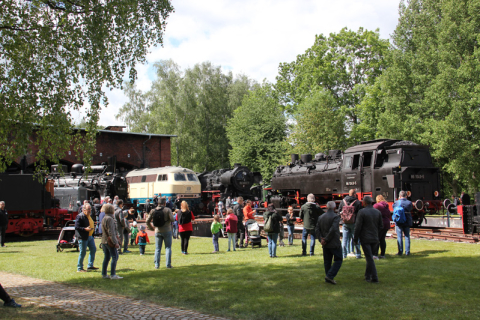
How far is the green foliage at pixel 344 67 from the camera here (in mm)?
42625

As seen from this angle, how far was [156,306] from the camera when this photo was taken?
711 centimetres

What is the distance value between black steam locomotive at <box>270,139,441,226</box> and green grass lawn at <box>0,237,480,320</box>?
433cm

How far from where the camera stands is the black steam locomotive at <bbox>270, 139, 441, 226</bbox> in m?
17.3

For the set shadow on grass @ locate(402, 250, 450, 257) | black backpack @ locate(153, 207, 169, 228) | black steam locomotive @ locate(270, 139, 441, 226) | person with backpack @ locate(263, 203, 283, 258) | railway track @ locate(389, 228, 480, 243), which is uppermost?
black steam locomotive @ locate(270, 139, 441, 226)

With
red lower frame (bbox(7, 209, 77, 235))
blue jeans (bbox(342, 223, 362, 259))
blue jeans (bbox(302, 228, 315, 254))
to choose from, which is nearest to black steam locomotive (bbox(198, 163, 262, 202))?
red lower frame (bbox(7, 209, 77, 235))

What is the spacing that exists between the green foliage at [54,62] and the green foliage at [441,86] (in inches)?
897

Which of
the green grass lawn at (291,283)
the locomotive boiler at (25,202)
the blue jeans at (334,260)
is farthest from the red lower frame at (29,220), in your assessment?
the blue jeans at (334,260)

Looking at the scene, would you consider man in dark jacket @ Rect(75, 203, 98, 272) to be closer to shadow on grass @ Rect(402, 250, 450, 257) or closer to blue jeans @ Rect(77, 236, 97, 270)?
blue jeans @ Rect(77, 236, 97, 270)

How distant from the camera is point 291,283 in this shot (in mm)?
8383

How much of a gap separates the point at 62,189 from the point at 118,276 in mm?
19983

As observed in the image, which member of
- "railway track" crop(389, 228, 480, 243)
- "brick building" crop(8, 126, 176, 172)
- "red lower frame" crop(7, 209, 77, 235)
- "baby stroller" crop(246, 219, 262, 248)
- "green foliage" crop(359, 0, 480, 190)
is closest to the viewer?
"railway track" crop(389, 228, 480, 243)

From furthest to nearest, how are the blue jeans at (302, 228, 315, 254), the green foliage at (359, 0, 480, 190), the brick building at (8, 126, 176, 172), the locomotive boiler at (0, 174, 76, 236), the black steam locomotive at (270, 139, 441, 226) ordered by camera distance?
the brick building at (8, 126, 176, 172), the green foliage at (359, 0, 480, 190), the locomotive boiler at (0, 174, 76, 236), the black steam locomotive at (270, 139, 441, 226), the blue jeans at (302, 228, 315, 254)

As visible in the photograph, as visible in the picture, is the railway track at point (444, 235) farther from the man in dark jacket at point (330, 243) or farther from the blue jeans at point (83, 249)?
the blue jeans at point (83, 249)

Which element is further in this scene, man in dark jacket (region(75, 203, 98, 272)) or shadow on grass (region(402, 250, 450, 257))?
shadow on grass (region(402, 250, 450, 257))
